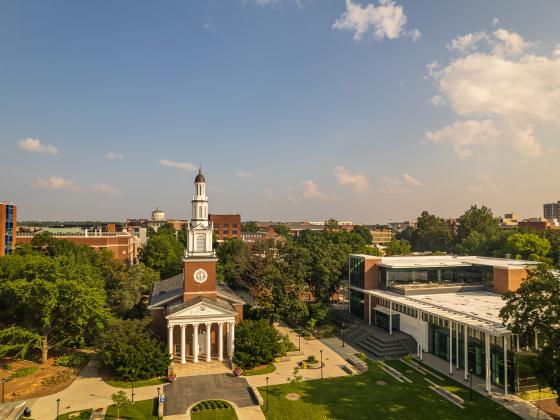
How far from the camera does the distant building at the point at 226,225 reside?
120562mm

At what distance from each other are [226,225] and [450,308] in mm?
91056

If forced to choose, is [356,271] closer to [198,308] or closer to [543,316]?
[198,308]

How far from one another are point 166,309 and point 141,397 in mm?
9287

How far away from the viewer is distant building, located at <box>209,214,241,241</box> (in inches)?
4747

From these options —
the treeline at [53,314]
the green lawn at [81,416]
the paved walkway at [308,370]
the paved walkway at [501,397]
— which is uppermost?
the treeline at [53,314]

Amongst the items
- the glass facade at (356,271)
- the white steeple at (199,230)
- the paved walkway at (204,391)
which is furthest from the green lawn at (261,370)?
the glass facade at (356,271)

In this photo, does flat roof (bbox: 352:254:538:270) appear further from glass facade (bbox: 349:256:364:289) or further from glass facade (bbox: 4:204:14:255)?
glass facade (bbox: 4:204:14:255)

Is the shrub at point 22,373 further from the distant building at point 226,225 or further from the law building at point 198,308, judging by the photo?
the distant building at point 226,225

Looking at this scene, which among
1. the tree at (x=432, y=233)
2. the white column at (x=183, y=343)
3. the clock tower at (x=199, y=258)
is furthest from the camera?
the tree at (x=432, y=233)

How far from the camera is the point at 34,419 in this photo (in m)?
24.9

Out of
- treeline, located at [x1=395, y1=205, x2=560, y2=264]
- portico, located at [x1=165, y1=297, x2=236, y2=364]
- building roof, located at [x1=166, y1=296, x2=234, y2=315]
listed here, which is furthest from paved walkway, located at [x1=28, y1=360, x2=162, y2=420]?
treeline, located at [x1=395, y1=205, x2=560, y2=264]

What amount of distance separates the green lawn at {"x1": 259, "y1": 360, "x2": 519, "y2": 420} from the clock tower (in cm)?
1134

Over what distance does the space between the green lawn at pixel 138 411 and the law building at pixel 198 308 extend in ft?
23.3

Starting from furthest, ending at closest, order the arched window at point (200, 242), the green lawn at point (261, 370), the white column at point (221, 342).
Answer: the arched window at point (200, 242) → the white column at point (221, 342) → the green lawn at point (261, 370)
